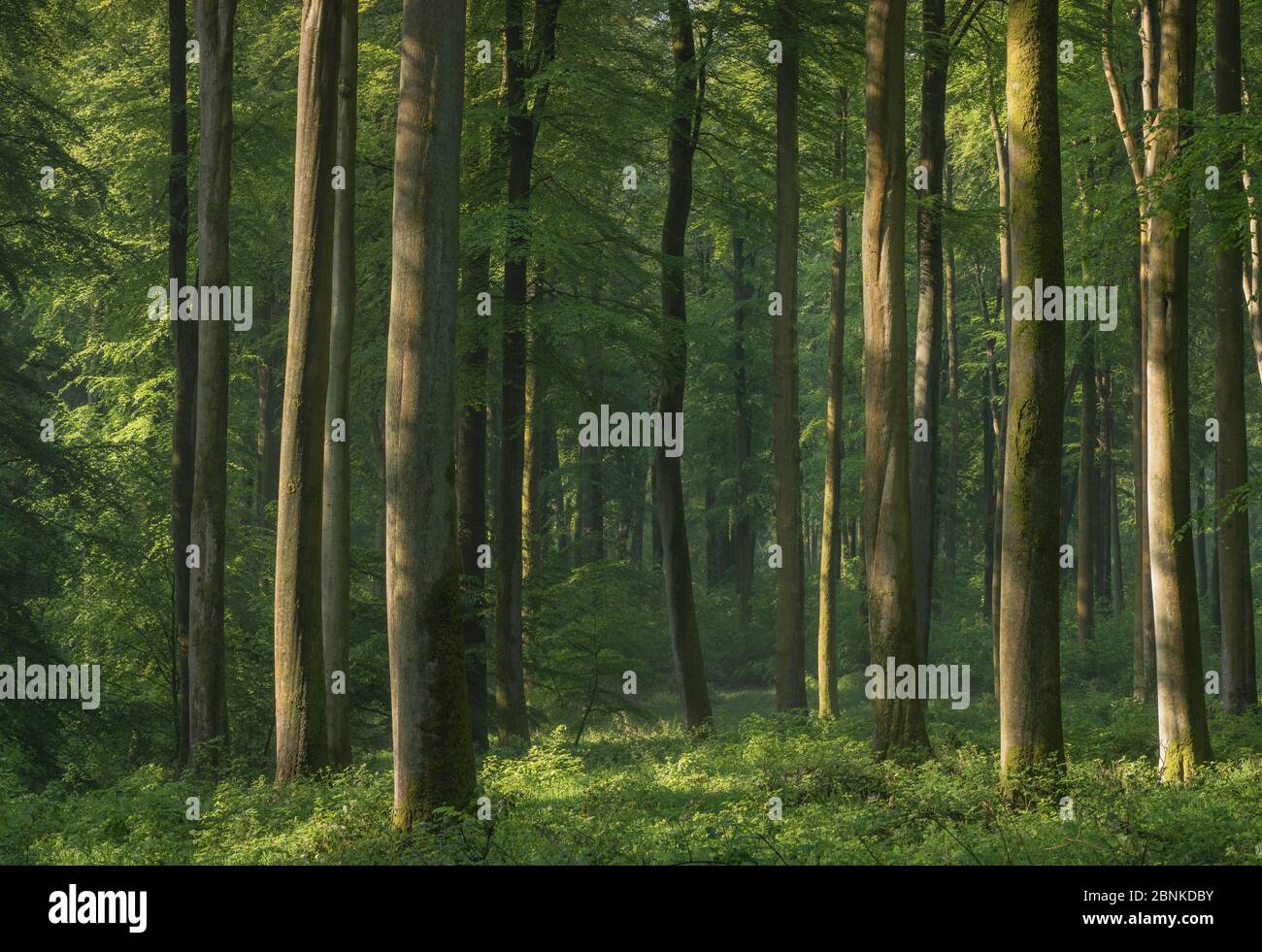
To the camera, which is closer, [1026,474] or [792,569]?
[1026,474]

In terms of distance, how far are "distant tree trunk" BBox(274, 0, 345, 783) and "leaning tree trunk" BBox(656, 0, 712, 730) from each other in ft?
23.7

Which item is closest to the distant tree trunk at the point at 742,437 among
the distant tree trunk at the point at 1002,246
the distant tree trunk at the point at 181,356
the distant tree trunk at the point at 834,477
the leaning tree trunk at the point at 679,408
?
the distant tree trunk at the point at 1002,246

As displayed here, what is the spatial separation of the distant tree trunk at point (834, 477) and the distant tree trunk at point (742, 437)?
14019 mm

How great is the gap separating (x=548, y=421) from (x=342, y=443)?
1512 cm

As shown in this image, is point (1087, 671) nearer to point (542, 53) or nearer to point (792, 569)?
point (792, 569)

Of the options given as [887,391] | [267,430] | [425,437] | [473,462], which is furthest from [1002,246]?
[425,437]

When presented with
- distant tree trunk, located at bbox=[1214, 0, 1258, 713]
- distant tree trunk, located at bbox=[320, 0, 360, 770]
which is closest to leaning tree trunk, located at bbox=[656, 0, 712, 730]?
distant tree trunk, located at bbox=[320, 0, 360, 770]

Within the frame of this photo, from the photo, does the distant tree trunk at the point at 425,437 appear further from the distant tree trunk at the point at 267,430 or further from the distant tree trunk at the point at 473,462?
the distant tree trunk at the point at 267,430

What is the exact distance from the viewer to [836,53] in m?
19.5

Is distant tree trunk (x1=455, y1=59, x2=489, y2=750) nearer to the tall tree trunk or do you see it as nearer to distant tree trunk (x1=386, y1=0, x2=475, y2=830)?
distant tree trunk (x1=386, y1=0, x2=475, y2=830)

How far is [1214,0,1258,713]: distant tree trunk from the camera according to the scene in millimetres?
15852

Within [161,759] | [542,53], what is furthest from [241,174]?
[161,759]

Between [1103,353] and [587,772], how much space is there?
65.6ft
